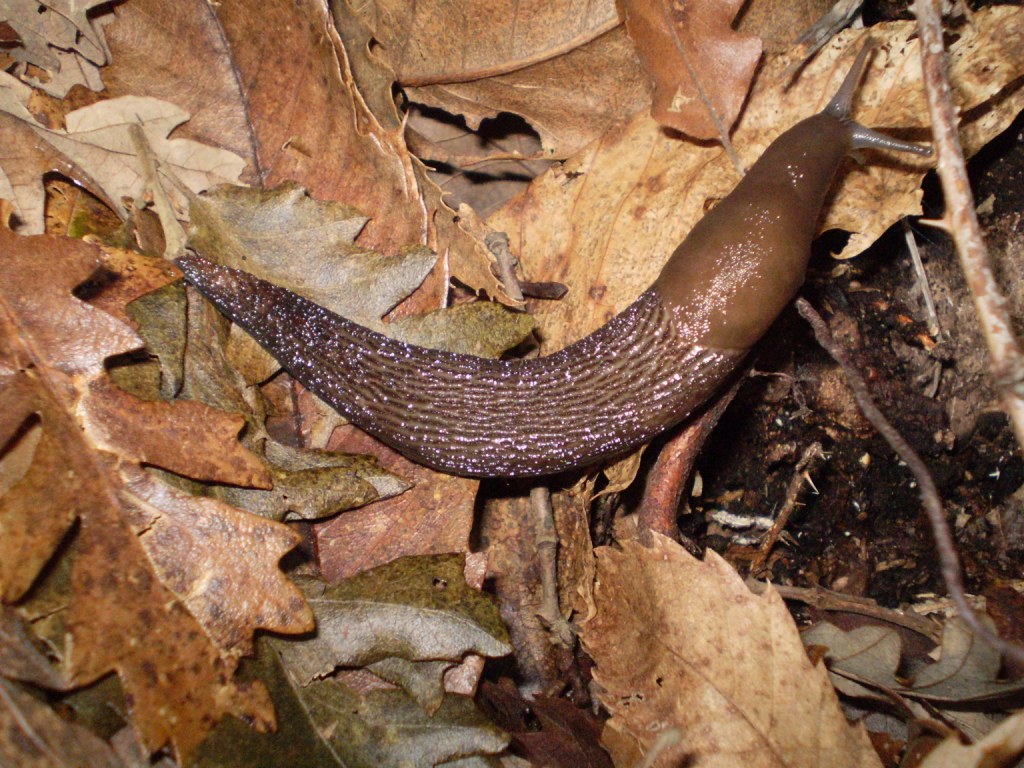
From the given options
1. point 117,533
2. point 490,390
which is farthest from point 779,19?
point 117,533

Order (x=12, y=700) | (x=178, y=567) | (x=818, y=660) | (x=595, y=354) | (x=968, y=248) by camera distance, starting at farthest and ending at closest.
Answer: (x=595, y=354), (x=818, y=660), (x=178, y=567), (x=968, y=248), (x=12, y=700)

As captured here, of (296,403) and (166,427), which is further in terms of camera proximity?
(296,403)

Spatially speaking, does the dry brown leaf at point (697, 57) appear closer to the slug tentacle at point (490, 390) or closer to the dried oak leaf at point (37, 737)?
the slug tentacle at point (490, 390)

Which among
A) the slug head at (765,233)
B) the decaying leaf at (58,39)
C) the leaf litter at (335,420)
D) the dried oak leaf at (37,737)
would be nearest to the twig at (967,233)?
the slug head at (765,233)

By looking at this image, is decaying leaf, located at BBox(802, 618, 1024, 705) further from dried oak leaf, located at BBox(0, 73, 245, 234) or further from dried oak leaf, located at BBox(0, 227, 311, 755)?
dried oak leaf, located at BBox(0, 73, 245, 234)

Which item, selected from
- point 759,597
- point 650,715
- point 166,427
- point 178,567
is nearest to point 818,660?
point 759,597

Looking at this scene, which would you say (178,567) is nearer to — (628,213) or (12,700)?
(12,700)
